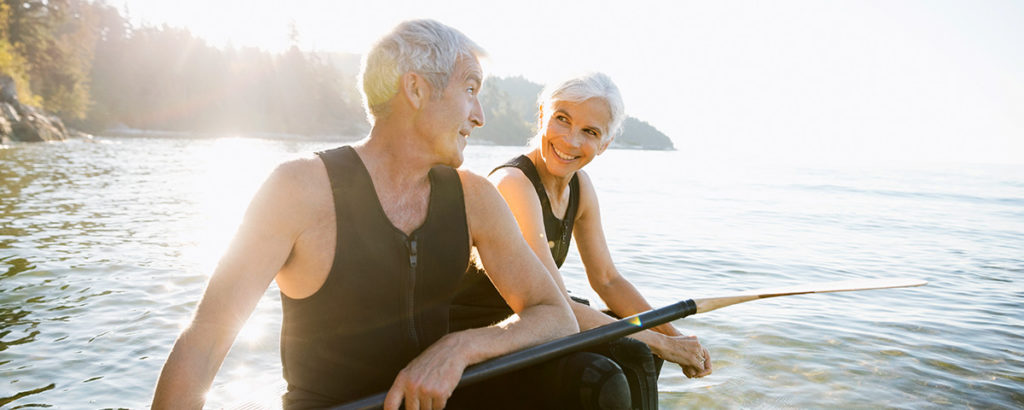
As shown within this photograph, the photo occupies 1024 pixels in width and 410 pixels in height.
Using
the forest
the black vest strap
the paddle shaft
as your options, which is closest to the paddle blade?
the paddle shaft

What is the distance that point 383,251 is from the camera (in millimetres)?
2082

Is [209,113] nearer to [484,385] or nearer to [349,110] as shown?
[349,110]

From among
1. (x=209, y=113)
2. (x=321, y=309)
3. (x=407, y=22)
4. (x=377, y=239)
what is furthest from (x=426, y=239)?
(x=209, y=113)

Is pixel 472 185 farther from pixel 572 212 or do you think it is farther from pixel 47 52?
pixel 47 52

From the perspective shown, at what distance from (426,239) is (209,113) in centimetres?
10406

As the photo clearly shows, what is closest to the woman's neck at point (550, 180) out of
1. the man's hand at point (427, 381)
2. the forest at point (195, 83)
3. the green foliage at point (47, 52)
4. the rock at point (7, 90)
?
the man's hand at point (427, 381)

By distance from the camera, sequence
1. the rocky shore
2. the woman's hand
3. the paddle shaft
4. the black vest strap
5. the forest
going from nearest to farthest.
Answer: the paddle shaft → the woman's hand → the black vest strap → the rocky shore → the forest

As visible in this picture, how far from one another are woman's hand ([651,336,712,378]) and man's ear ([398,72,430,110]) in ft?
5.59

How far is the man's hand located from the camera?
1.99 m

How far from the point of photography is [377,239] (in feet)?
6.78

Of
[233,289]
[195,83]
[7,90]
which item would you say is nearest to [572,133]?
[233,289]

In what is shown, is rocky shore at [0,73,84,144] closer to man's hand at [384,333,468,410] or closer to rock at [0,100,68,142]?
rock at [0,100,68,142]

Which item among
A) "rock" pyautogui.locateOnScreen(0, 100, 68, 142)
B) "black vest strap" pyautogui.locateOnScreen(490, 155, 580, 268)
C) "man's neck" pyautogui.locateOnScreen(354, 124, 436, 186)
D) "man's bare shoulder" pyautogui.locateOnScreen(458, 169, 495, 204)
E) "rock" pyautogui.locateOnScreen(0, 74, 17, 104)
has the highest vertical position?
"man's neck" pyautogui.locateOnScreen(354, 124, 436, 186)

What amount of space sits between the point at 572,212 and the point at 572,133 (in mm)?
454
